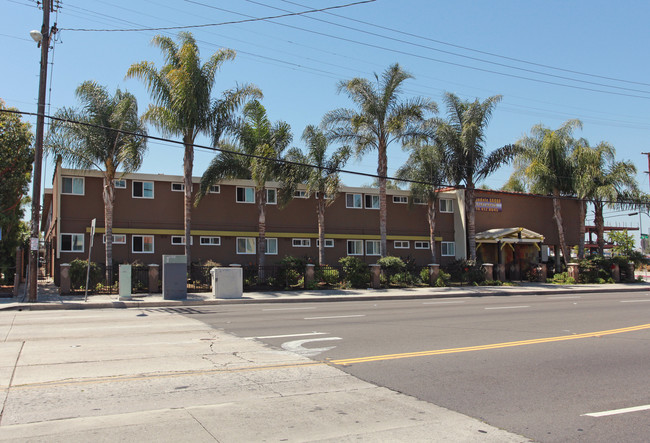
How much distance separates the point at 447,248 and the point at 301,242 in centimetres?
1085

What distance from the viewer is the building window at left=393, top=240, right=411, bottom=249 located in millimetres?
34562

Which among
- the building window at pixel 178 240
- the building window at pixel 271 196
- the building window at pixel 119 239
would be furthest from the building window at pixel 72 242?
the building window at pixel 271 196

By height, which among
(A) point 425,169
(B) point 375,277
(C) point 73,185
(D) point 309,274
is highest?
(A) point 425,169

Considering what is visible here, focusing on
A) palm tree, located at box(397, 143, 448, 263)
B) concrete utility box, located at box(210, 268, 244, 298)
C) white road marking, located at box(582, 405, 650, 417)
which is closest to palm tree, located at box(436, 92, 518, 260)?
palm tree, located at box(397, 143, 448, 263)

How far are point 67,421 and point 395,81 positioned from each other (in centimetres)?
2504

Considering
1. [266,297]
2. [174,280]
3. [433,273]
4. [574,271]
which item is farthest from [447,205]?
[174,280]

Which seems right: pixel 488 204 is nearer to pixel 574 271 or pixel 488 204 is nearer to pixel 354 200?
pixel 574 271

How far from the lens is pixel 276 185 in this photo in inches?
1218

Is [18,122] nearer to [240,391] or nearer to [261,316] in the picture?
[261,316]

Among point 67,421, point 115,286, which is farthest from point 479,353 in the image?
point 115,286

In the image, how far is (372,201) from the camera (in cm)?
3431

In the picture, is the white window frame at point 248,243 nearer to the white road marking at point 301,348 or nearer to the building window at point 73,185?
the building window at point 73,185

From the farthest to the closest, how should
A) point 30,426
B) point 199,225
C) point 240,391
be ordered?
point 199,225
point 240,391
point 30,426

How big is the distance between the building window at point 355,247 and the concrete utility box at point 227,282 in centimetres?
1325
